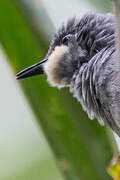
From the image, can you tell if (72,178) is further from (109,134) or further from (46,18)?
(46,18)

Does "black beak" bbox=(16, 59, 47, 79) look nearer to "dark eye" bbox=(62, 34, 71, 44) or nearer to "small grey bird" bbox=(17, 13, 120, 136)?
"small grey bird" bbox=(17, 13, 120, 136)

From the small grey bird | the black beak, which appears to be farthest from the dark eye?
the black beak

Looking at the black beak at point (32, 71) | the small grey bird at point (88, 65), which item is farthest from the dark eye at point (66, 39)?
the black beak at point (32, 71)

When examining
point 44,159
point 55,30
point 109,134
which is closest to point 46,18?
point 55,30

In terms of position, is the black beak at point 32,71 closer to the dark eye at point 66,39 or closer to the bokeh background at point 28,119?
the bokeh background at point 28,119

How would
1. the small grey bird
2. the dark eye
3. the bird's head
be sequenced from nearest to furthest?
the small grey bird
the bird's head
the dark eye

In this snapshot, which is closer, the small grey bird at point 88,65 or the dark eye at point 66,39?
the small grey bird at point 88,65

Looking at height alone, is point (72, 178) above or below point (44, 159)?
above

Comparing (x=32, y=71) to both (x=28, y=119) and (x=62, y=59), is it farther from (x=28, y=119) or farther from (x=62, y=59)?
(x=28, y=119)
